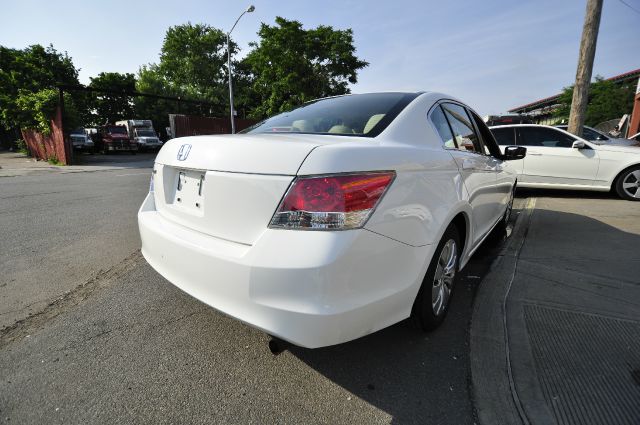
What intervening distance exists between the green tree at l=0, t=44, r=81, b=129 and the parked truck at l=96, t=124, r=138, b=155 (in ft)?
9.96

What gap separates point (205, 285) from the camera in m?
1.83

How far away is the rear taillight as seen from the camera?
1.55 metres

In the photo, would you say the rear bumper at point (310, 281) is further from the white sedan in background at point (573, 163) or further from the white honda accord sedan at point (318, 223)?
the white sedan in background at point (573, 163)

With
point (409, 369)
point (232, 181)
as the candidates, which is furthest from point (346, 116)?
point (409, 369)

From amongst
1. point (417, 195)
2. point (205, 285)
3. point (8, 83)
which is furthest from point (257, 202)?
point (8, 83)

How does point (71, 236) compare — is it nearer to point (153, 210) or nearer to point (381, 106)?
point (153, 210)

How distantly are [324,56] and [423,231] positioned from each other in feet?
101

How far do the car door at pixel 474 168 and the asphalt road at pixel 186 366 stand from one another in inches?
24.7

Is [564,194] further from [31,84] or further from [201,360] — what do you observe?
[31,84]

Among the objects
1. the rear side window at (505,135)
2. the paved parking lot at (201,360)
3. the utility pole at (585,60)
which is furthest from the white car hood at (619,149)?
the paved parking lot at (201,360)

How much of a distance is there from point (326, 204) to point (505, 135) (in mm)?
7629

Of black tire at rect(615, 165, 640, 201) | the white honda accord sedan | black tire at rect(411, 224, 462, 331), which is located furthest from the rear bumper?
black tire at rect(615, 165, 640, 201)

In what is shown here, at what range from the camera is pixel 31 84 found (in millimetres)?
23734

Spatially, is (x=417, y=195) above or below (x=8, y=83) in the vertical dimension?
below
